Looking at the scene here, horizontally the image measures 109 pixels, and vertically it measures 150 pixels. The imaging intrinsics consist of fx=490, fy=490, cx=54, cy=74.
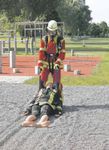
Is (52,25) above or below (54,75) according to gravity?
above

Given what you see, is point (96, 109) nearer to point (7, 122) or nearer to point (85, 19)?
point (7, 122)

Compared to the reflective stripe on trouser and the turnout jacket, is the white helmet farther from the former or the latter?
the reflective stripe on trouser

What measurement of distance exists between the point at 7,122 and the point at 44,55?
2.15 metres

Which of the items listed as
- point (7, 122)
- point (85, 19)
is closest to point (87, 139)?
point (7, 122)

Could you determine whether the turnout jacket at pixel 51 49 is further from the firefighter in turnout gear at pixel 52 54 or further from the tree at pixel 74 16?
the tree at pixel 74 16

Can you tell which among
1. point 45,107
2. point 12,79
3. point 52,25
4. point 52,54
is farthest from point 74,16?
point 45,107

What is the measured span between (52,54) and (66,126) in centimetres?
244

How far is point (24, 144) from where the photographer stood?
24.9 ft

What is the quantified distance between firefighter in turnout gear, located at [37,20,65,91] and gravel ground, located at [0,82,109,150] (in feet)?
2.75

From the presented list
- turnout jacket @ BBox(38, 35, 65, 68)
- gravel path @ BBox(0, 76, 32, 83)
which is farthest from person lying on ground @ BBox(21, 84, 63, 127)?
gravel path @ BBox(0, 76, 32, 83)

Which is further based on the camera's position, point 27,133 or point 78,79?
point 78,79

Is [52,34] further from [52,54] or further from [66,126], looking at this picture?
[66,126]

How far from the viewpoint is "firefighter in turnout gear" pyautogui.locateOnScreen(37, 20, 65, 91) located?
1077 cm

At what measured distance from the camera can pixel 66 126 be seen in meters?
8.98
